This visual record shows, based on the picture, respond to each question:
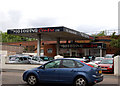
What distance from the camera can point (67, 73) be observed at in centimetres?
969

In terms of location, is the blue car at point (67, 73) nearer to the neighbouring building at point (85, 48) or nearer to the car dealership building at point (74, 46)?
the car dealership building at point (74, 46)

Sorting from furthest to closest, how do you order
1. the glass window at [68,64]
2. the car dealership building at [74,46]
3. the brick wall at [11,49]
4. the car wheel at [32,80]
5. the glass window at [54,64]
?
1. the brick wall at [11,49]
2. the car dealership building at [74,46]
3. the car wheel at [32,80]
4. the glass window at [54,64]
5. the glass window at [68,64]

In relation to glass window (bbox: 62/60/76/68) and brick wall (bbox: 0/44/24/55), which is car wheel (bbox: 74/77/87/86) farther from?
brick wall (bbox: 0/44/24/55)

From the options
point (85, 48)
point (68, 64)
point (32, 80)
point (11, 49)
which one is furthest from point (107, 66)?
point (11, 49)

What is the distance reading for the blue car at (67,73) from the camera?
9.36m

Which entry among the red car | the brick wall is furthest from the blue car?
the brick wall

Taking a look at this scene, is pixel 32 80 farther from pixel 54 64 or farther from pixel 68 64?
pixel 68 64

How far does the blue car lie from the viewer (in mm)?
9359

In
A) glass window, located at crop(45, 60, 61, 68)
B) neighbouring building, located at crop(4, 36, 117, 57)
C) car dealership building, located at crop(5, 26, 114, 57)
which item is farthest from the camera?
neighbouring building, located at crop(4, 36, 117, 57)

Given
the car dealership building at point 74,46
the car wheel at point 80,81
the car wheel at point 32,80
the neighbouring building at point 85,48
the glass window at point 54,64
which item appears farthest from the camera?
the neighbouring building at point 85,48

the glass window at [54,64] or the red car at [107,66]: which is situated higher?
the glass window at [54,64]

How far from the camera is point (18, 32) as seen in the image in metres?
37.2

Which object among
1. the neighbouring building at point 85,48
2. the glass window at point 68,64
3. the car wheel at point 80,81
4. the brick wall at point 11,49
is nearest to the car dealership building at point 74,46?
the neighbouring building at point 85,48

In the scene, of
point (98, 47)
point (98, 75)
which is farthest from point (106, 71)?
point (98, 47)
